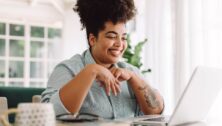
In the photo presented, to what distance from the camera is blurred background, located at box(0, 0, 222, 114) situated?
10.2 ft

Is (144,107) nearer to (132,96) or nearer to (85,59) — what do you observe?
(132,96)

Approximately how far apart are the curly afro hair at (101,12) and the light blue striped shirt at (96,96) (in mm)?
145

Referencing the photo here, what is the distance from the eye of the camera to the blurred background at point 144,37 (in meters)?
3.12

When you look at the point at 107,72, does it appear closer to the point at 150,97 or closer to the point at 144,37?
the point at 150,97

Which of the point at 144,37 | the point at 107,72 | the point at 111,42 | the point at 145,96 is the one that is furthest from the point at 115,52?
the point at 144,37

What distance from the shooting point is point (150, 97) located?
1.57 m

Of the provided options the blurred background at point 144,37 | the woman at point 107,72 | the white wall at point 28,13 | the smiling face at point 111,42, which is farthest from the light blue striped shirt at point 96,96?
the white wall at point 28,13

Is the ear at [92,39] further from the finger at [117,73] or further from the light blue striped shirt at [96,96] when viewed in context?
the finger at [117,73]

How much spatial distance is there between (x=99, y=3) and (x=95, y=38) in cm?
16

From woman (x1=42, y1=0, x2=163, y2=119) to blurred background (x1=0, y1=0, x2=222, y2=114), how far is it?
0.40 meters

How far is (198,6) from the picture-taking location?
318cm

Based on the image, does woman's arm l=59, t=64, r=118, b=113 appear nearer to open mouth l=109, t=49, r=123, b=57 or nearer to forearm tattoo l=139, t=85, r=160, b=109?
open mouth l=109, t=49, r=123, b=57

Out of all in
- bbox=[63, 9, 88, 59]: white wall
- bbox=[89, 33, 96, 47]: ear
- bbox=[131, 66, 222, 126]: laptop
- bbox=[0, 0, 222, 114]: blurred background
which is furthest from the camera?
bbox=[63, 9, 88, 59]: white wall

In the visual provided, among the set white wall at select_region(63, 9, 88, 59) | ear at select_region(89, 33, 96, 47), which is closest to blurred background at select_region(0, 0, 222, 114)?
white wall at select_region(63, 9, 88, 59)
